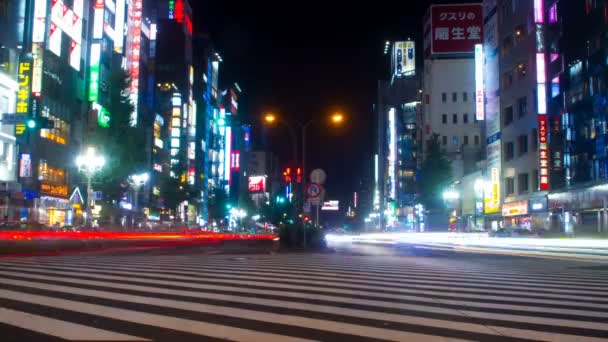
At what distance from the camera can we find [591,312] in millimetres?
7668

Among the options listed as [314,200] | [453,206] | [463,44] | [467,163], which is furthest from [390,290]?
[463,44]

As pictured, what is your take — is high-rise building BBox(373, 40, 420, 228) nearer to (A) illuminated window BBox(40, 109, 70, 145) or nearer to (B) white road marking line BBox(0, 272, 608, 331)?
(A) illuminated window BBox(40, 109, 70, 145)

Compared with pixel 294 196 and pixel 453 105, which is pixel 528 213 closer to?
pixel 294 196

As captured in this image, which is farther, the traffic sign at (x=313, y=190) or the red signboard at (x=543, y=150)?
the red signboard at (x=543, y=150)

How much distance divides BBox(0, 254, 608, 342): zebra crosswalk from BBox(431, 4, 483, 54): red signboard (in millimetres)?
79432

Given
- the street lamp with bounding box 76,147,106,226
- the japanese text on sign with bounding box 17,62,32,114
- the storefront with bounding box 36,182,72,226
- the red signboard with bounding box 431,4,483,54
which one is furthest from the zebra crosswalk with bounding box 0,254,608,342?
the red signboard with bounding box 431,4,483,54

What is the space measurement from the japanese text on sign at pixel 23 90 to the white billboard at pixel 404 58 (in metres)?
91.1

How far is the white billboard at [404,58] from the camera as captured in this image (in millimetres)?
120550

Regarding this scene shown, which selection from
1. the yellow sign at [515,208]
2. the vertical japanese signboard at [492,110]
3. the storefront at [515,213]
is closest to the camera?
the yellow sign at [515,208]

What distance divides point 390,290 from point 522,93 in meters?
43.1

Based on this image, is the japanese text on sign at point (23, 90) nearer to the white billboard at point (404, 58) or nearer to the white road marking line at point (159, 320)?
the white road marking line at point (159, 320)

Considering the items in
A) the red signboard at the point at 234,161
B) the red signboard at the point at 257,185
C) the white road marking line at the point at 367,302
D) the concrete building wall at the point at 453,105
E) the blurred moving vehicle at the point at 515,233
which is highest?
the concrete building wall at the point at 453,105

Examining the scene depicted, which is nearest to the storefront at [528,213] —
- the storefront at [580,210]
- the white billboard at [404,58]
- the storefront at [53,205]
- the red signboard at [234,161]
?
the storefront at [580,210]

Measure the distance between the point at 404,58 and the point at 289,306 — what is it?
118 m
